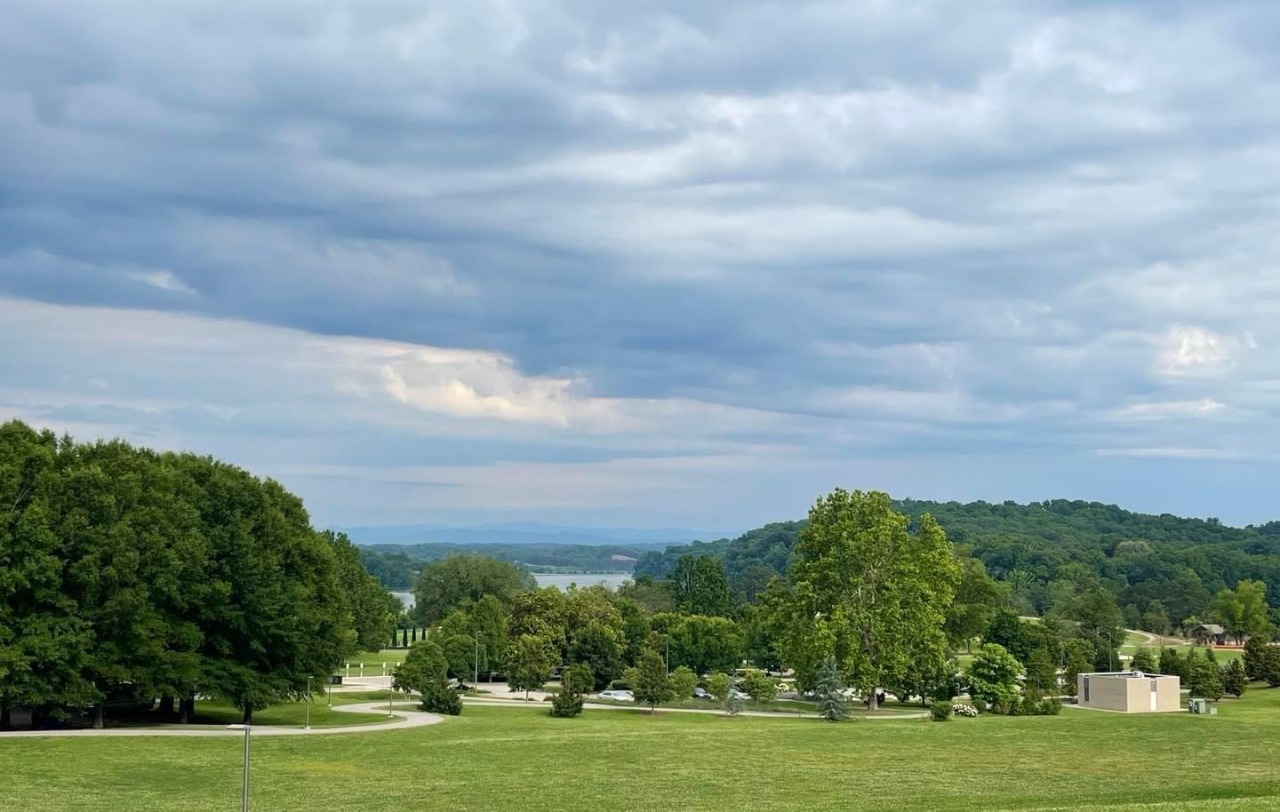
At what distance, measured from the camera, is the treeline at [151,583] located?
42.6 meters

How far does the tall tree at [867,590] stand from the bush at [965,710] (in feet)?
11.0

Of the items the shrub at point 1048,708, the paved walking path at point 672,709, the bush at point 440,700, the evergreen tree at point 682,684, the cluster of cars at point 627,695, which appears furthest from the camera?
the cluster of cars at point 627,695

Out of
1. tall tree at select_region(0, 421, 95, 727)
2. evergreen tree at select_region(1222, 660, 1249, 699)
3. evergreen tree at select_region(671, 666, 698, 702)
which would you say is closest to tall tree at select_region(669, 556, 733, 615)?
evergreen tree at select_region(671, 666, 698, 702)

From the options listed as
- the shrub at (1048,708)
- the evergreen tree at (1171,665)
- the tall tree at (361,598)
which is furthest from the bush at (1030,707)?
the tall tree at (361,598)

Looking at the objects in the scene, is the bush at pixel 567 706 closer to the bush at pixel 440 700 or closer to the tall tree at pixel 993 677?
the bush at pixel 440 700

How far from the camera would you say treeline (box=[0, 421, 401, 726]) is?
4259 cm

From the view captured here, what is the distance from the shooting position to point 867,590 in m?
66.1

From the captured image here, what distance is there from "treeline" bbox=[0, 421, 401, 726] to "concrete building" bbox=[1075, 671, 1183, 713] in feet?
144

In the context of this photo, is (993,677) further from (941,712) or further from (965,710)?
(941,712)

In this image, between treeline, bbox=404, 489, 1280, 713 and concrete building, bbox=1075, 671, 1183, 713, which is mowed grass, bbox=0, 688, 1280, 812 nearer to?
treeline, bbox=404, 489, 1280, 713

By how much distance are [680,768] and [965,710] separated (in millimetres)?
30406

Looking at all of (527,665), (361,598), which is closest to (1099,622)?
(527,665)

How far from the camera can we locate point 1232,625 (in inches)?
4966

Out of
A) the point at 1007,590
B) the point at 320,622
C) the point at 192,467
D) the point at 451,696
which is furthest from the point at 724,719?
the point at 1007,590
